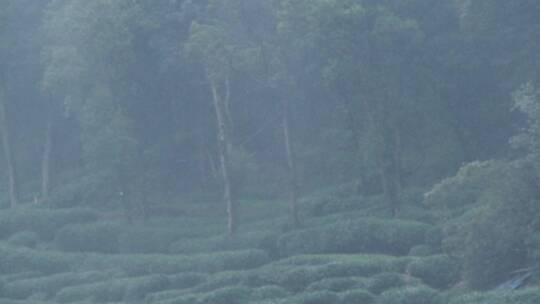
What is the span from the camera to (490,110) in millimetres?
37312

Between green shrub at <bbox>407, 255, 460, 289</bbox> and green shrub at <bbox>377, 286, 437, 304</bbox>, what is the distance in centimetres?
236

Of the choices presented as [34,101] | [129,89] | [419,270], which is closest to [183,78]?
[129,89]

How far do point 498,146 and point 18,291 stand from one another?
56.5ft

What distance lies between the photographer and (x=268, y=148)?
43.7m

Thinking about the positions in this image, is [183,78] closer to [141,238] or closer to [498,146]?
[141,238]

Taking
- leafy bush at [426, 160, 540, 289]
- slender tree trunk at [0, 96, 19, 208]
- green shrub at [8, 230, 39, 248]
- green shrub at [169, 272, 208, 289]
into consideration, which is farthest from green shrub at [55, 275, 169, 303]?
slender tree trunk at [0, 96, 19, 208]

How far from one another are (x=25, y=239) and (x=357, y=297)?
1554 centimetres

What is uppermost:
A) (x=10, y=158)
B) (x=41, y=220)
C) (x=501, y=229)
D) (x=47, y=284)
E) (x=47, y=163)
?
(x=10, y=158)

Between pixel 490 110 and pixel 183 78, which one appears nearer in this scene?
pixel 490 110

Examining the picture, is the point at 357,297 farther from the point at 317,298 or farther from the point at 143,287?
the point at 143,287

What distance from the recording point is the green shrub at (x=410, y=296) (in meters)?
22.2

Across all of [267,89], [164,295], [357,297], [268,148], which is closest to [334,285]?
[357,297]

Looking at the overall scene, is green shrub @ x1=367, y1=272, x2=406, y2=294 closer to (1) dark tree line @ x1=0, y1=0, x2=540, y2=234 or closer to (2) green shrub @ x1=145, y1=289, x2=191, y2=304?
(2) green shrub @ x1=145, y1=289, x2=191, y2=304

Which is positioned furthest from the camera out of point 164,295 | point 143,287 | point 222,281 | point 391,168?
point 391,168
